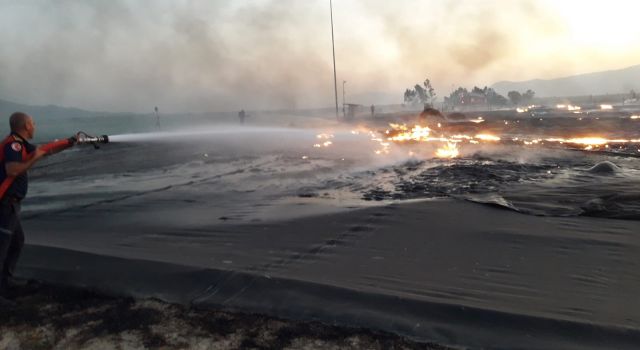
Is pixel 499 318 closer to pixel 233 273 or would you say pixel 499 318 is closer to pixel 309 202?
pixel 233 273

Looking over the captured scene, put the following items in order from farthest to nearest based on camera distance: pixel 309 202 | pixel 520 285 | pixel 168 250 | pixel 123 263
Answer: pixel 309 202 < pixel 168 250 < pixel 123 263 < pixel 520 285

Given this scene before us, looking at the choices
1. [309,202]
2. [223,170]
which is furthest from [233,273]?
[223,170]

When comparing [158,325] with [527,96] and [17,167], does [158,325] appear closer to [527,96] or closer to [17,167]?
[17,167]

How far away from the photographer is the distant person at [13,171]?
12.2ft

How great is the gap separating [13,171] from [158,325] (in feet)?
6.76

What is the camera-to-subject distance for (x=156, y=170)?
13070 mm

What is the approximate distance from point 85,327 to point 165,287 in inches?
33.2

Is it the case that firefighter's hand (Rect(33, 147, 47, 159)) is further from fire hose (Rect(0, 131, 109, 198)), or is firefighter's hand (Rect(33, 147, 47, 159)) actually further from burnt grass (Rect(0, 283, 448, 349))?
burnt grass (Rect(0, 283, 448, 349))

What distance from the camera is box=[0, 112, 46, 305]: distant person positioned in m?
3.73

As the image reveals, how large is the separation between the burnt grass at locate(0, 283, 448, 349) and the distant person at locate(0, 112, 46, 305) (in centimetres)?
42

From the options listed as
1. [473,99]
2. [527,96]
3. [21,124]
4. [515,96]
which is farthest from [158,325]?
[527,96]

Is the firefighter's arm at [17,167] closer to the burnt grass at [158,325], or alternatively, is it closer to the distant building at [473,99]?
the burnt grass at [158,325]

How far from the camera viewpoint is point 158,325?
11.2 ft

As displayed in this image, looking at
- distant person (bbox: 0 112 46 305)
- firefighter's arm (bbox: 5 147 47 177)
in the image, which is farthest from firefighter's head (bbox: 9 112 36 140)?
firefighter's arm (bbox: 5 147 47 177)
